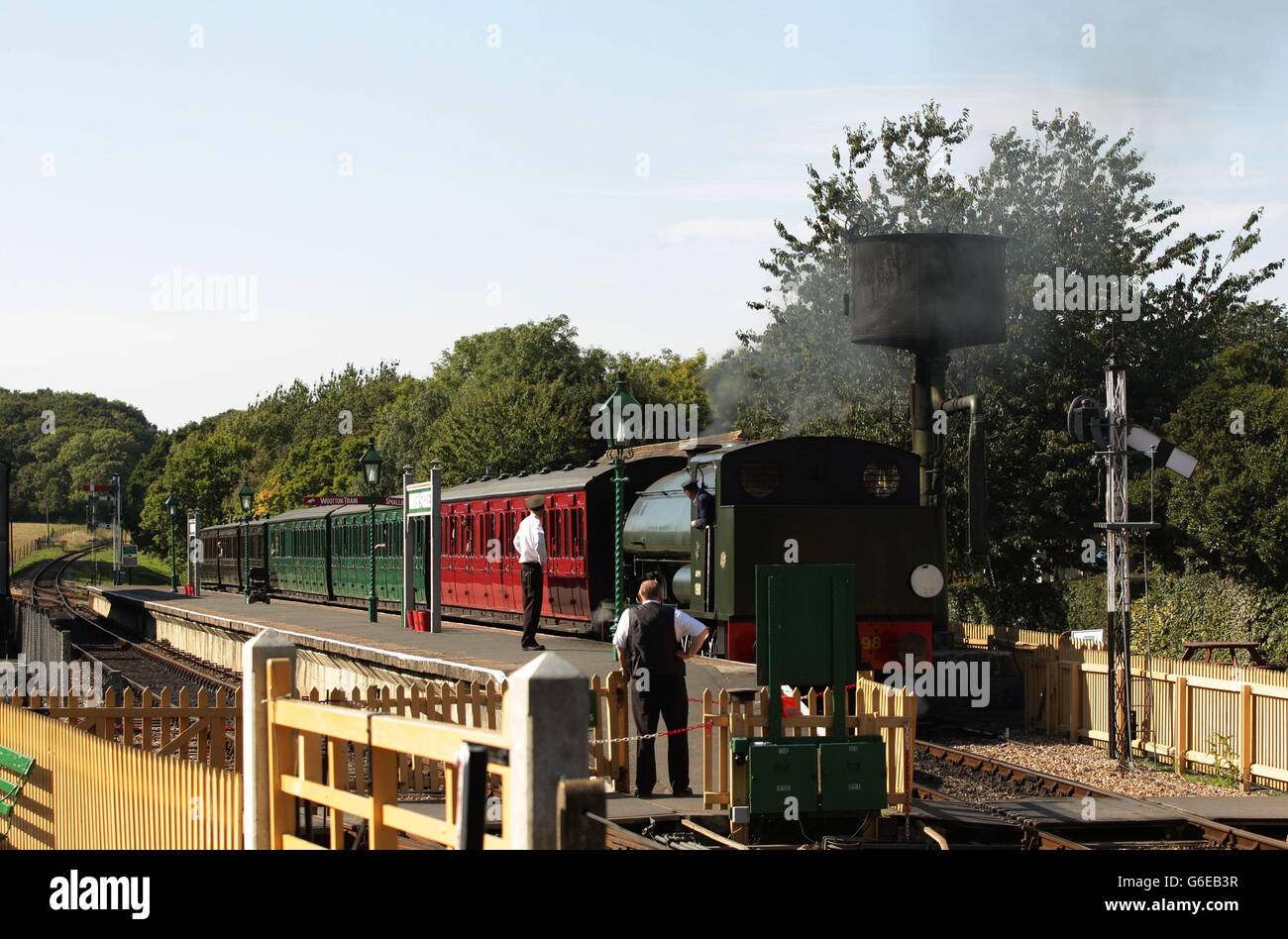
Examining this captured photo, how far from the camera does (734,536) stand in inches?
611

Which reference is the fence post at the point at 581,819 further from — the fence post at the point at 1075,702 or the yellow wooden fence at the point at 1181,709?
the fence post at the point at 1075,702

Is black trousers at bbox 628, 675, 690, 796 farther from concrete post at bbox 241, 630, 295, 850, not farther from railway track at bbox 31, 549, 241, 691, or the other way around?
railway track at bbox 31, 549, 241, 691

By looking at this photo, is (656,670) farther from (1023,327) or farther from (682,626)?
(1023,327)

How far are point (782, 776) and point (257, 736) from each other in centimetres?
445

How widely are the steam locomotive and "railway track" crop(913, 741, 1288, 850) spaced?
1.93m

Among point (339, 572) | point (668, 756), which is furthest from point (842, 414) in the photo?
point (668, 756)

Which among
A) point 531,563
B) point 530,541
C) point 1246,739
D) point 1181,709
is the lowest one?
point 1246,739

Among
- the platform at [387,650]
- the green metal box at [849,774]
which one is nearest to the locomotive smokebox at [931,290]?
the platform at [387,650]

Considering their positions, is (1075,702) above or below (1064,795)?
above

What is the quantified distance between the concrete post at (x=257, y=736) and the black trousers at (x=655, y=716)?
182 inches

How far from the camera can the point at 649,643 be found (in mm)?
10492

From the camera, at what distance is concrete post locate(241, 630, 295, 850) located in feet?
19.8

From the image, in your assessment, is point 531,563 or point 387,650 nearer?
point 531,563

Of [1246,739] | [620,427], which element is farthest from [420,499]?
[1246,739]
